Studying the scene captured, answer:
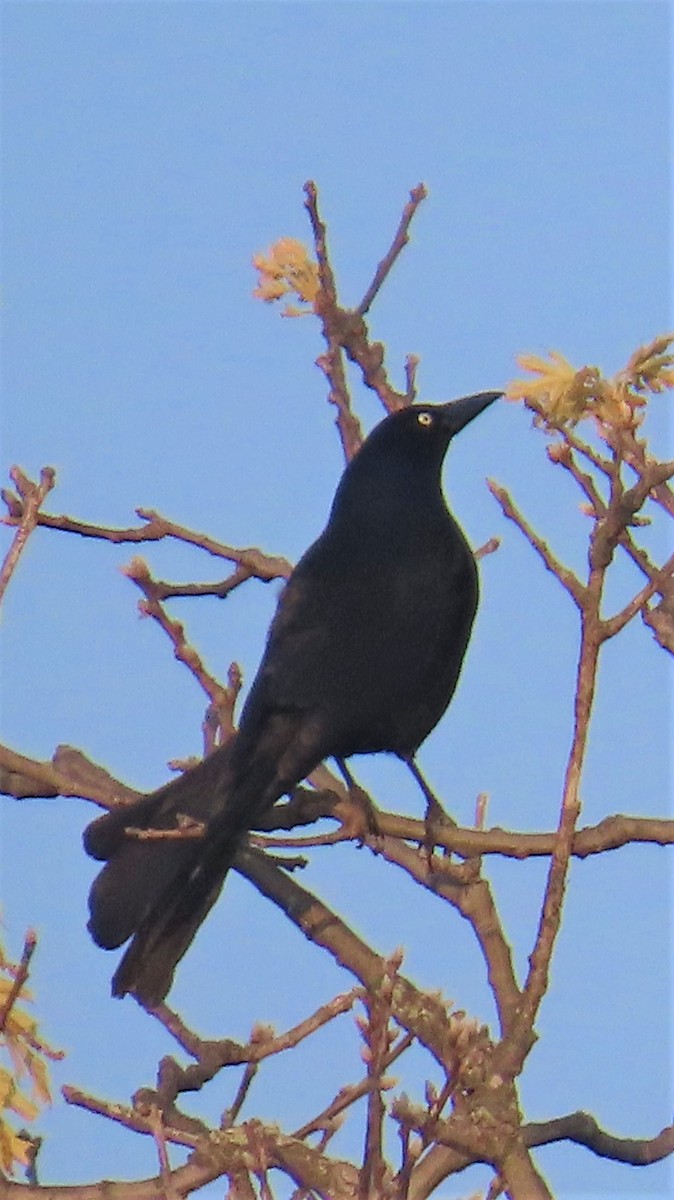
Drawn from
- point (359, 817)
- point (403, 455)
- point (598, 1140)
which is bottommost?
point (598, 1140)

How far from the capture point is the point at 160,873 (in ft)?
14.8

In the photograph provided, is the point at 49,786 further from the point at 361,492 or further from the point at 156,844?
the point at 361,492

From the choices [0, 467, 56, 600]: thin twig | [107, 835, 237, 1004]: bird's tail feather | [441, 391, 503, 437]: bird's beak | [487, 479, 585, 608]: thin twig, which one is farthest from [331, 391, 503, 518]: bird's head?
[487, 479, 585, 608]: thin twig

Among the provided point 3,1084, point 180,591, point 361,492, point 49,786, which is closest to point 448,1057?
point 3,1084

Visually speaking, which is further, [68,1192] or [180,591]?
[180,591]

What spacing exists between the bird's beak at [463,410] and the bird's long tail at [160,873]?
1.62 meters

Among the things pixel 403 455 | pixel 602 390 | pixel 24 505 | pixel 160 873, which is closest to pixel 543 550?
pixel 602 390

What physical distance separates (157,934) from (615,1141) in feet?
3.69

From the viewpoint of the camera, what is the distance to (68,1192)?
11.1 feet

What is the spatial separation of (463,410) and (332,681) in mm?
1281

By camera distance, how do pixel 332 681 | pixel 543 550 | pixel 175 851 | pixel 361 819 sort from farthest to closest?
1. pixel 332 681
2. pixel 175 851
3. pixel 361 819
4. pixel 543 550

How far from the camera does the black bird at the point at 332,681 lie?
4.50 metres

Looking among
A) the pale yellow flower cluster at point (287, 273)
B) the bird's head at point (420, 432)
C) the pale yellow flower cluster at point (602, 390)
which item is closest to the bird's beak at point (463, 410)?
the bird's head at point (420, 432)

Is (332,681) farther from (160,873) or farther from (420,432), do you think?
(420,432)
